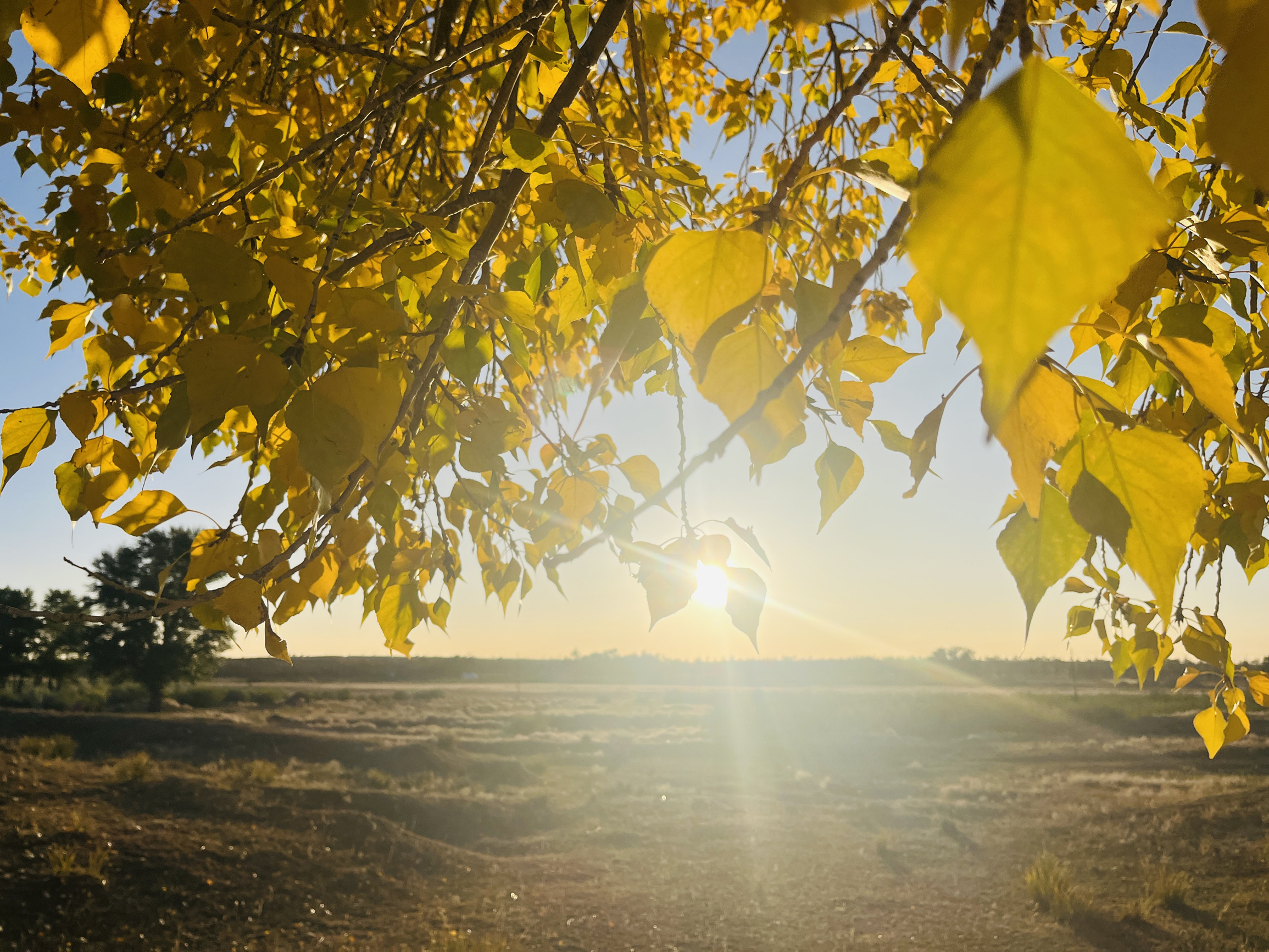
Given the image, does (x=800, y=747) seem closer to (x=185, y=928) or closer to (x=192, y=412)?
(x=185, y=928)

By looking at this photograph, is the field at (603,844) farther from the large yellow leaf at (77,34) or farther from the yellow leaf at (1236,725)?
the large yellow leaf at (77,34)

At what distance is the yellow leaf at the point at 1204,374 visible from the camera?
0.29 metres

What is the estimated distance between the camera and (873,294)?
2.66 meters

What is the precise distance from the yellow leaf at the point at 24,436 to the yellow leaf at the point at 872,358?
696 millimetres

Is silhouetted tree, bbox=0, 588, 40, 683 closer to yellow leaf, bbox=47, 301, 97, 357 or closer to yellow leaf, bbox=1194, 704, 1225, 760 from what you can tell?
yellow leaf, bbox=47, 301, 97, 357

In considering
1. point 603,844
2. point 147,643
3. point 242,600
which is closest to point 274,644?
point 242,600

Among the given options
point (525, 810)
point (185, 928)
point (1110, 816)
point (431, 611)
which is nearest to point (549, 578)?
point (431, 611)

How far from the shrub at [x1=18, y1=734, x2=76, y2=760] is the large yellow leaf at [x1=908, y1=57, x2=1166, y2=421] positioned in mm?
10812

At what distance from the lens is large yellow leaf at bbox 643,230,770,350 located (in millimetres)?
292

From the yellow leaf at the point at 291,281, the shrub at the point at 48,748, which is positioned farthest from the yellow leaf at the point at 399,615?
the shrub at the point at 48,748

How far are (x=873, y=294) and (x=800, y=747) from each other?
1307 centimetres

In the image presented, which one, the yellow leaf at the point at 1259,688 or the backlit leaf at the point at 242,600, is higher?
the backlit leaf at the point at 242,600

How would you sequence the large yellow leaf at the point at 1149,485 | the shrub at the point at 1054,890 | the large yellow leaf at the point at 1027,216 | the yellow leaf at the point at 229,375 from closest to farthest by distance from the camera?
the large yellow leaf at the point at 1027,216
the large yellow leaf at the point at 1149,485
the yellow leaf at the point at 229,375
the shrub at the point at 1054,890

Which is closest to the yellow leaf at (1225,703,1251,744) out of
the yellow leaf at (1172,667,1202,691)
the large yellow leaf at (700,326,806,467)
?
the yellow leaf at (1172,667,1202,691)
